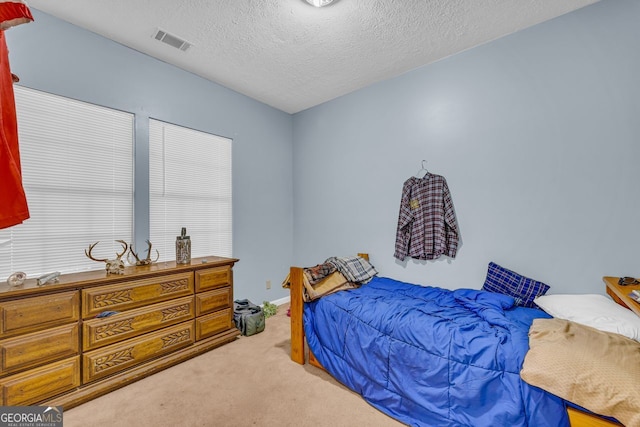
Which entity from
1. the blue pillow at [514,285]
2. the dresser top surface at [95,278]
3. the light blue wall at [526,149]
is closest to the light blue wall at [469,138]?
the light blue wall at [526,149]

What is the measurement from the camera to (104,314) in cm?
190

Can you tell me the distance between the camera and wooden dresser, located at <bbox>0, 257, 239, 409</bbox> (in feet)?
5.22

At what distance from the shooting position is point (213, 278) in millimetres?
2547

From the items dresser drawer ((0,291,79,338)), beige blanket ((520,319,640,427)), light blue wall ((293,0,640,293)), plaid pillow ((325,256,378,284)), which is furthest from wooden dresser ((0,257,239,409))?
beige blanket ((520,319,640,427))

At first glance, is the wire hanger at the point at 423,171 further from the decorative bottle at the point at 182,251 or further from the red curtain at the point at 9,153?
the red curtain at the point at 9,153

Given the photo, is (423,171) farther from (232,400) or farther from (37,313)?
(37,313)

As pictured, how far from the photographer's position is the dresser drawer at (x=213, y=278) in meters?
2.45

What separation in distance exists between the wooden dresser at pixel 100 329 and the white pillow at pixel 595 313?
2.60 m

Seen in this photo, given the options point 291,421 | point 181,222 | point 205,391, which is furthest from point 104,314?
point 291,421

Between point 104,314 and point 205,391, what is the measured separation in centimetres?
89

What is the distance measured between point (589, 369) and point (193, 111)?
138 inches

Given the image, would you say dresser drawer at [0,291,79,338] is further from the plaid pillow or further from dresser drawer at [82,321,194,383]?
the plaid pillow

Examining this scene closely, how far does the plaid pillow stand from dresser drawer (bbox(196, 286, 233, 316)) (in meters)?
1.03

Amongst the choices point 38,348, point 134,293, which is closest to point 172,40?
point 134,293
